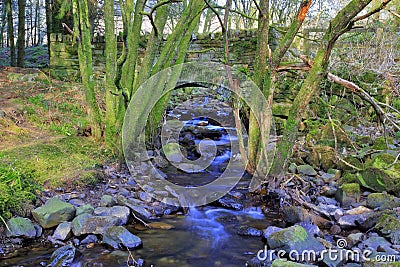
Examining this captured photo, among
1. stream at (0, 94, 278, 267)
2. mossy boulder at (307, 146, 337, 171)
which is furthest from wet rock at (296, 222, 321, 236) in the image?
mossy boulder at (307, 146, 337, 171)

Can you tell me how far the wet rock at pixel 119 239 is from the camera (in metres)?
3.71

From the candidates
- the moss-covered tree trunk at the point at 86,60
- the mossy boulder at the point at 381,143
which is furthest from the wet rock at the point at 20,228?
the mossy boulder at the point at 381,143

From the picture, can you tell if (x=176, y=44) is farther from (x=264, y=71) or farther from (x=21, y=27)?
(x=21, y=27)

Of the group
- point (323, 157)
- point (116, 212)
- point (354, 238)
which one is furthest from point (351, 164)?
point (116, 212)

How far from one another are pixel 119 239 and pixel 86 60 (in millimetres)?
3788

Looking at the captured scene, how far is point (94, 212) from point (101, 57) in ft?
27.1

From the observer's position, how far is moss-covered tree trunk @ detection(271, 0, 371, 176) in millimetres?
4551

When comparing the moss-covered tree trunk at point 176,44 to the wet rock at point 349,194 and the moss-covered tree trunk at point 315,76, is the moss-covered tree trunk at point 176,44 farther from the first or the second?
the wet rock at point 349,194

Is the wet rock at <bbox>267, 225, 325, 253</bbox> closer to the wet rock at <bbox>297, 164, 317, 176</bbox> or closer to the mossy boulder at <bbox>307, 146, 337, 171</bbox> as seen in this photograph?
the wet rock at <bbox>297, 164, 317, 176</bbox>

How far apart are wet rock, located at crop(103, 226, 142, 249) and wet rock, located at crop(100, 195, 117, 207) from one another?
0.72 m

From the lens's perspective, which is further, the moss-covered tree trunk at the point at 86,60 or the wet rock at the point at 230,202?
the moss-covered tree trunk at the point at 86,60

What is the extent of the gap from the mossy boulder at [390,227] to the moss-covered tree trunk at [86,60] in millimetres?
4750

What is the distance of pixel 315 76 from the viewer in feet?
16.4
